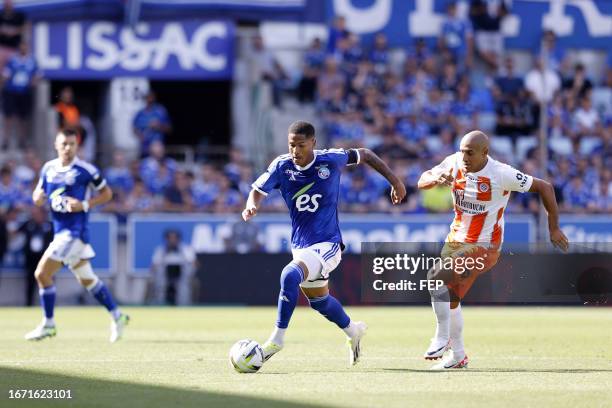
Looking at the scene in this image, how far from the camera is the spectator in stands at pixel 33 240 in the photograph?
85.7ft

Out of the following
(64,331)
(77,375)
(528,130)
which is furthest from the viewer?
(528,130)

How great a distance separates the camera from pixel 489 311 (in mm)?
25031

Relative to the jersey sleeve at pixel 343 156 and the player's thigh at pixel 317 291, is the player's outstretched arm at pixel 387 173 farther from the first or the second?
the player's thigh at pixel 317 291

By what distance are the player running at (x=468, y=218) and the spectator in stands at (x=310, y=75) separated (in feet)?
59.7

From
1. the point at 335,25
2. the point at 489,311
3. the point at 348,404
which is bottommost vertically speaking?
the point at 489,311

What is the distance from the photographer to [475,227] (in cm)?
1215

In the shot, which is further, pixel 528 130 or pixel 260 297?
pixel 528 130

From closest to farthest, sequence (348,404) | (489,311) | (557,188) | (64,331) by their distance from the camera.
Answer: (348,404) < (64,331) < (489,311) < (557,188)

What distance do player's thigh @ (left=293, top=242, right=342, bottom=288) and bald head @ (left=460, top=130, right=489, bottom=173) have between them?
4.71 ft

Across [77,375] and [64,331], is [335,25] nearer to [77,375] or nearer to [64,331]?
[64,331]

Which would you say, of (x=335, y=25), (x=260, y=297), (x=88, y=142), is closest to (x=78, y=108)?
(x=88, y=142)

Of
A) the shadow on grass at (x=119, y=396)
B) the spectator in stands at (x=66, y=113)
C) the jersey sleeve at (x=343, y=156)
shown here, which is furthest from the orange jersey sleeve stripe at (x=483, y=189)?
the spectator in stands at (x=66, y=113)

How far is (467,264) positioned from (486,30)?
21.5 m

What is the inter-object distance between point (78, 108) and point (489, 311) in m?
12.5
